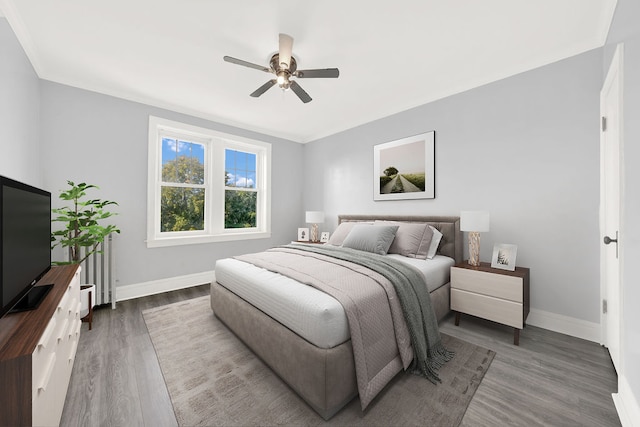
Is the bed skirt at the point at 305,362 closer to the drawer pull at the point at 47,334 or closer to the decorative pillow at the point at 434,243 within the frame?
the drawer pull at the point at 47,334

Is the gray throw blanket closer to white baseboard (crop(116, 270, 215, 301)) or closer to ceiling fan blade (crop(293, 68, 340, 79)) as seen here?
ceiling fan blade (crop(293, 68, 340, 79))

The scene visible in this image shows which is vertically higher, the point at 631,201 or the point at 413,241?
the point at 631,201

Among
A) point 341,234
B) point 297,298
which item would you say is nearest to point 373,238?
→ point 341,234

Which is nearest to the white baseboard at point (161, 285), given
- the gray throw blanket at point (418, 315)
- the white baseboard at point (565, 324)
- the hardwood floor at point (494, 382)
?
the hardwood floor at point (494, 382)

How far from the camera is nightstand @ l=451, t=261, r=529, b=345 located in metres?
2.09

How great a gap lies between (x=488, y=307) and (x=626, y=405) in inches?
36.2

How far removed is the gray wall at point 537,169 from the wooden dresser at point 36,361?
3.39 metres

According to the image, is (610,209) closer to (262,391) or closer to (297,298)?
(297,298)

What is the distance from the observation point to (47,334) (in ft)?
3.44

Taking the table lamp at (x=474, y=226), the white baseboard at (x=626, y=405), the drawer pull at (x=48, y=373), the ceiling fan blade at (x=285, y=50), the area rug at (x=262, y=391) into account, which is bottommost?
the area rug at (x=262, y=391)

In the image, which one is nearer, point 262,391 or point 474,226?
point 262,391

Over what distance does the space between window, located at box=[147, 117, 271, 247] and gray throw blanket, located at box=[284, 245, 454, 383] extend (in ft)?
9.05

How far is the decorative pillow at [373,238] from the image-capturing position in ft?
9.29

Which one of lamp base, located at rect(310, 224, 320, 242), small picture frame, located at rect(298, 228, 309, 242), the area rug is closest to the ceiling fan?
the area rug
